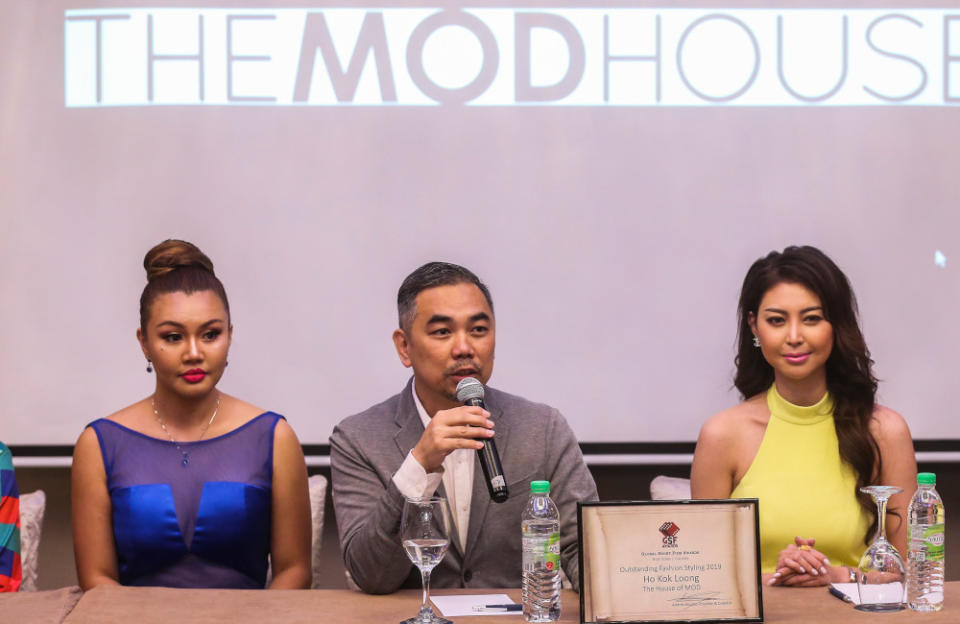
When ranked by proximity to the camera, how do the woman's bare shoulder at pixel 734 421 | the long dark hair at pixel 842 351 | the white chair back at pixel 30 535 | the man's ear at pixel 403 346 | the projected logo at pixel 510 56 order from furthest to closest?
the projected logo at pixel 510 56 < the white chair back at pixel 30 535 < the woman's bare shoulder at pixel 734 421 < the long dark hair at pixel 842 351 < the man's ear at pixel 403 346

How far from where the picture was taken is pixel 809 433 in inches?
103

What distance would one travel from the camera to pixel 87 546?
244cm

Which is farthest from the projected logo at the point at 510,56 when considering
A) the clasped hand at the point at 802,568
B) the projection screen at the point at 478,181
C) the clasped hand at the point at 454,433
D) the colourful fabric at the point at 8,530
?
the clasped hand at the point at 802,568

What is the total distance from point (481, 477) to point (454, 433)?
1.44 feet

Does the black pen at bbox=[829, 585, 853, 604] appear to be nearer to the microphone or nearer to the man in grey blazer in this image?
the man in grey blazer

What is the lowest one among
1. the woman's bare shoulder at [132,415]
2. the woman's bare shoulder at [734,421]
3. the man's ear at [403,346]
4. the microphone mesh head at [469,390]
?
the woman's bare shoulder at [734,421]

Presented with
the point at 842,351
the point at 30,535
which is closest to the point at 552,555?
the point at 842,351

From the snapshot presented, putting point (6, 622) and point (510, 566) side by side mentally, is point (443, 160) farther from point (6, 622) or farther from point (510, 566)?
point (6, 622)

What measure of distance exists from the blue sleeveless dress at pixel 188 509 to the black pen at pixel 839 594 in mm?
1310

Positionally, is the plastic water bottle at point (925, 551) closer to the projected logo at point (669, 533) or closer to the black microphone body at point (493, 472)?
the projected logo at point (669, 533)

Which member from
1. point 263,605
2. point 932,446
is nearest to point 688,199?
point 932,446

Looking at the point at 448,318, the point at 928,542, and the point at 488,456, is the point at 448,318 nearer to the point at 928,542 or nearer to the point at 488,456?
the point at 488,456

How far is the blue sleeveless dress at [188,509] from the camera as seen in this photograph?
8.07ft

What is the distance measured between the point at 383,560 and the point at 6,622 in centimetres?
66
